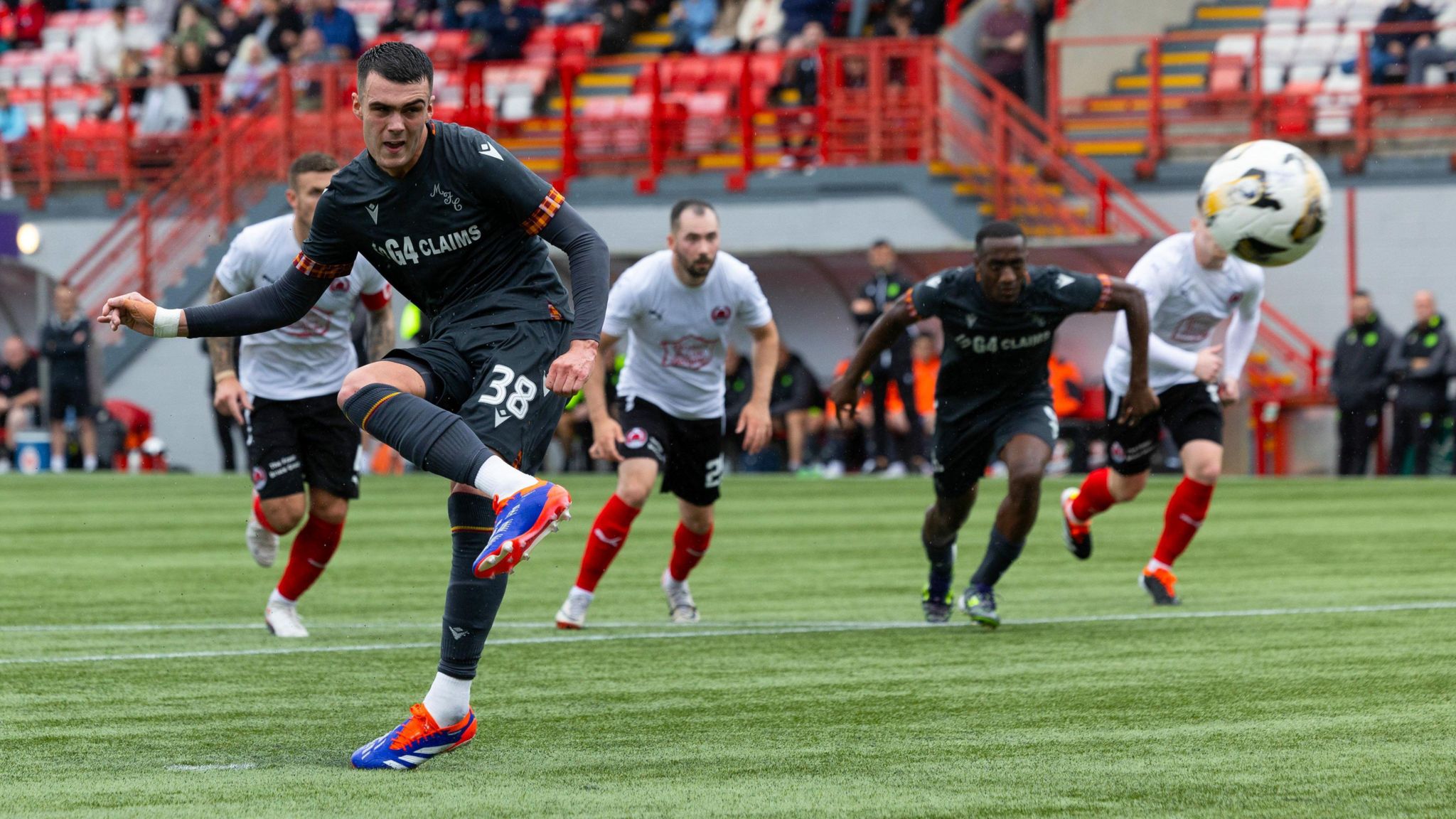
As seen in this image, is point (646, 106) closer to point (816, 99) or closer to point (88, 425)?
point (816, 99)

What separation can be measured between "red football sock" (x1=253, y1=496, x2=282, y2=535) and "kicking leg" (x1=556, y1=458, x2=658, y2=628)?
4.41 ft

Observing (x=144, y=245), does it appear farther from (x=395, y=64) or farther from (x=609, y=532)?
(x=395, y=64)

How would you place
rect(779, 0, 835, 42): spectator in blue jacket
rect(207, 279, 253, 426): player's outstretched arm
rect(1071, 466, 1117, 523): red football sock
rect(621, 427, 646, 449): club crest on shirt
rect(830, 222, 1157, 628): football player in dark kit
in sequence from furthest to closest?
1. rect(779, 0, 835, 42): spectator in blue jacket
2. rect(1071, 466, 1117, 523): red football sock
3. rect(621, 427, 646, 449): club crest on shirt
4. rect(207, 279, 253, 426): player's outstretched arm
5. rect(830, 222, 1157, 628): football player in dark kit

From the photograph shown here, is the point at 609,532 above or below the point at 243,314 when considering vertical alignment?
below

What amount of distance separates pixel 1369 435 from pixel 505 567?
735 inches

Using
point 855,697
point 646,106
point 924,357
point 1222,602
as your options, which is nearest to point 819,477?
point 924,357

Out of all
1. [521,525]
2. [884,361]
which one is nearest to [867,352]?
[521,525]

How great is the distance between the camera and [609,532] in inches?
374

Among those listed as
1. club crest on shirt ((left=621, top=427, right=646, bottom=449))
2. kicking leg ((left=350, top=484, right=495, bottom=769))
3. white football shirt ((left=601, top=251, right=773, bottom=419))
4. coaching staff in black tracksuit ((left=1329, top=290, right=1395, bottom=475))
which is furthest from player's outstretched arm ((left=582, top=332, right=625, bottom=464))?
coaching staff in black tracksuit ((left=1329, top=290, right=1395, bottom=475))

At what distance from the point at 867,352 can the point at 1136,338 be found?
1.19 metres

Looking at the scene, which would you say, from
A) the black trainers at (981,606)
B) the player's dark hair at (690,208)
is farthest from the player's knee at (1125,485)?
the player's dark hair at (690,208)

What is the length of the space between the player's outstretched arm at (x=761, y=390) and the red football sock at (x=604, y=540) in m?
0.66

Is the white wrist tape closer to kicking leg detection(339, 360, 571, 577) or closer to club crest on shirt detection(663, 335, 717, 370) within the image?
kicking leg detection(339, 360, 571, 577)

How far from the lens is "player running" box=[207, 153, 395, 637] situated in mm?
8930
